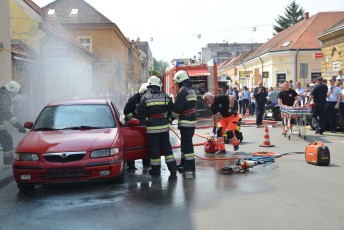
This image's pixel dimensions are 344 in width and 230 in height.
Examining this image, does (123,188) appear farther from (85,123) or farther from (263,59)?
(263,59)

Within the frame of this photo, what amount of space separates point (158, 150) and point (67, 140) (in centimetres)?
181

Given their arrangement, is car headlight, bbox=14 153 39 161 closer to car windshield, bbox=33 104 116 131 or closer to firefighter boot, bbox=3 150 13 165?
car windshield, bbox=33 104 116 131

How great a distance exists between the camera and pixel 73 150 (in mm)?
6582

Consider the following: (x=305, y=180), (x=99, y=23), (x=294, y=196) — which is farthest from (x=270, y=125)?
(x=99, y=23)

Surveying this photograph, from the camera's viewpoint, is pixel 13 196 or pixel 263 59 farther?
pixel 263 59

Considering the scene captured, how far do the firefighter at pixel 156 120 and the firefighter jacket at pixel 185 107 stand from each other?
165mm

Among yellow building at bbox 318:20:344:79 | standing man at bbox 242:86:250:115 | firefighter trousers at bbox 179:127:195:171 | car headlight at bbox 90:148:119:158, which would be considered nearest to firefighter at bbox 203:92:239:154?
firefighter trousers at bbox 179:127:195:171

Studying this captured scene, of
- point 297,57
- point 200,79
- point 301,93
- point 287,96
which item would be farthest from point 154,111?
point 297,57

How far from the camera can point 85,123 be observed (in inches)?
303

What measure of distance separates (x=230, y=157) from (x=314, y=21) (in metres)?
39.1

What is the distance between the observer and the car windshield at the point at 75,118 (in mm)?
7641

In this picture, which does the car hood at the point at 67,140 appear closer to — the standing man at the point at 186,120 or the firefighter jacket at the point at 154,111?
the firefighter jacket at the point at 154,111

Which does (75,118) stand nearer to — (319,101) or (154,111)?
(154,111)

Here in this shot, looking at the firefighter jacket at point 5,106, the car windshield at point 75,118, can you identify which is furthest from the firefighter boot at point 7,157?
the car windshield at point 75,118
